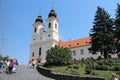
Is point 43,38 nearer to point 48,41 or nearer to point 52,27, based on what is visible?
point 48,41

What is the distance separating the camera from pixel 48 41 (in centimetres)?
6269

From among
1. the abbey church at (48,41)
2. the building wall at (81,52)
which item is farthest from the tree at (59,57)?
the abbey church at (48,41)

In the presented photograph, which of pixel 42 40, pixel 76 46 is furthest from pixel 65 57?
pixel 42 40

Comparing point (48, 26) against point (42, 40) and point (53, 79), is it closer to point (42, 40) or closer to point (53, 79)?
point (42, 40)

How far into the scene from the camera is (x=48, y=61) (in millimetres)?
35844

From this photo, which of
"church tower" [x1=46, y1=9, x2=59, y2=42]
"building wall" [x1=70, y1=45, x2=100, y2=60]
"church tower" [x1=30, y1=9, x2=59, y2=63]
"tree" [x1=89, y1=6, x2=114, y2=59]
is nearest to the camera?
"tree" [x1=89, y1=6, x2=114, y2=59]

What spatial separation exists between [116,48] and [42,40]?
109ft

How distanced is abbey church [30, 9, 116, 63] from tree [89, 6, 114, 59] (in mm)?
17210

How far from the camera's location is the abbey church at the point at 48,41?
194 feet

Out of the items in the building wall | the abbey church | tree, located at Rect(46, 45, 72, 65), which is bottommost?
tree, located at Rect(46, 45, 72, 65)

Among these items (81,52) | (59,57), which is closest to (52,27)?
(81,52)

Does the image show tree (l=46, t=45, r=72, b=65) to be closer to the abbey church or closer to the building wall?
the building wall

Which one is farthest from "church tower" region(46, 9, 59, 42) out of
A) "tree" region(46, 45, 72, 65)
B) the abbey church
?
"tree" region(46, 45, 72, 65)

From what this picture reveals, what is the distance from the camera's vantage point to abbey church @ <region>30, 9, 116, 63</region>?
59.0m
